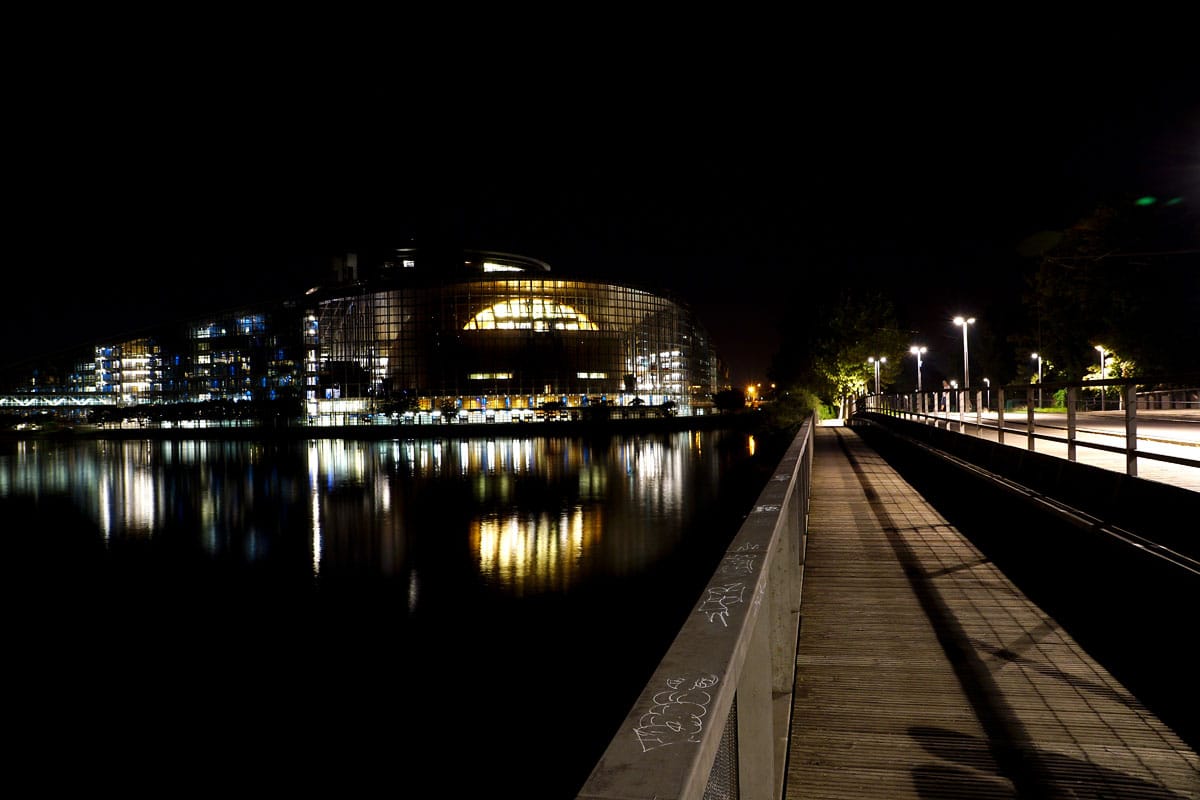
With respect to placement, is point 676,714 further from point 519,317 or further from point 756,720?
point 519,317

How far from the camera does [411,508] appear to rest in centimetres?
3428

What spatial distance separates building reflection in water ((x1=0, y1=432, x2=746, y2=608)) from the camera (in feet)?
Result: 80.3

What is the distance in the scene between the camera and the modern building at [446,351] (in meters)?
114

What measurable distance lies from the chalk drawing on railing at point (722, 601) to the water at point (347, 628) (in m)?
10.0

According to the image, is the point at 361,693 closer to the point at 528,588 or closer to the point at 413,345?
the point at 528,588

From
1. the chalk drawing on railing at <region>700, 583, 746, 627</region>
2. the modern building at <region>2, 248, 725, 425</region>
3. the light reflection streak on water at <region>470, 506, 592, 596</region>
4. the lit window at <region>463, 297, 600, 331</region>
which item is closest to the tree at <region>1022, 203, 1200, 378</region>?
the light reflection streak on water at <region>470, 506, 592, 596</region>

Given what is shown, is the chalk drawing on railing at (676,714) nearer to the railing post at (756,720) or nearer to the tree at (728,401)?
the railing post at (756,720)

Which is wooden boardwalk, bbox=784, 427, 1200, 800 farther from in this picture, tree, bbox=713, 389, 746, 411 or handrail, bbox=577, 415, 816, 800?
tree, bbox=713, 389, 746, 411

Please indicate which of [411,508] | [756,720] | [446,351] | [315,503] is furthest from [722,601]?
[446,351]

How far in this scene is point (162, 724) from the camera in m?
13.6

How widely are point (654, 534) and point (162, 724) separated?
17.7 m

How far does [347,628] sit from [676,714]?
18.5 metres

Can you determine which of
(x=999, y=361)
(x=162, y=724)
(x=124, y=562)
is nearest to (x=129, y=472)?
(x=124, y=562)

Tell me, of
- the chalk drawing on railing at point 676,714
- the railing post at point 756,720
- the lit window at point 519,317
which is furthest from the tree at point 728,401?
the chalk drawing on railing at point 676,714
